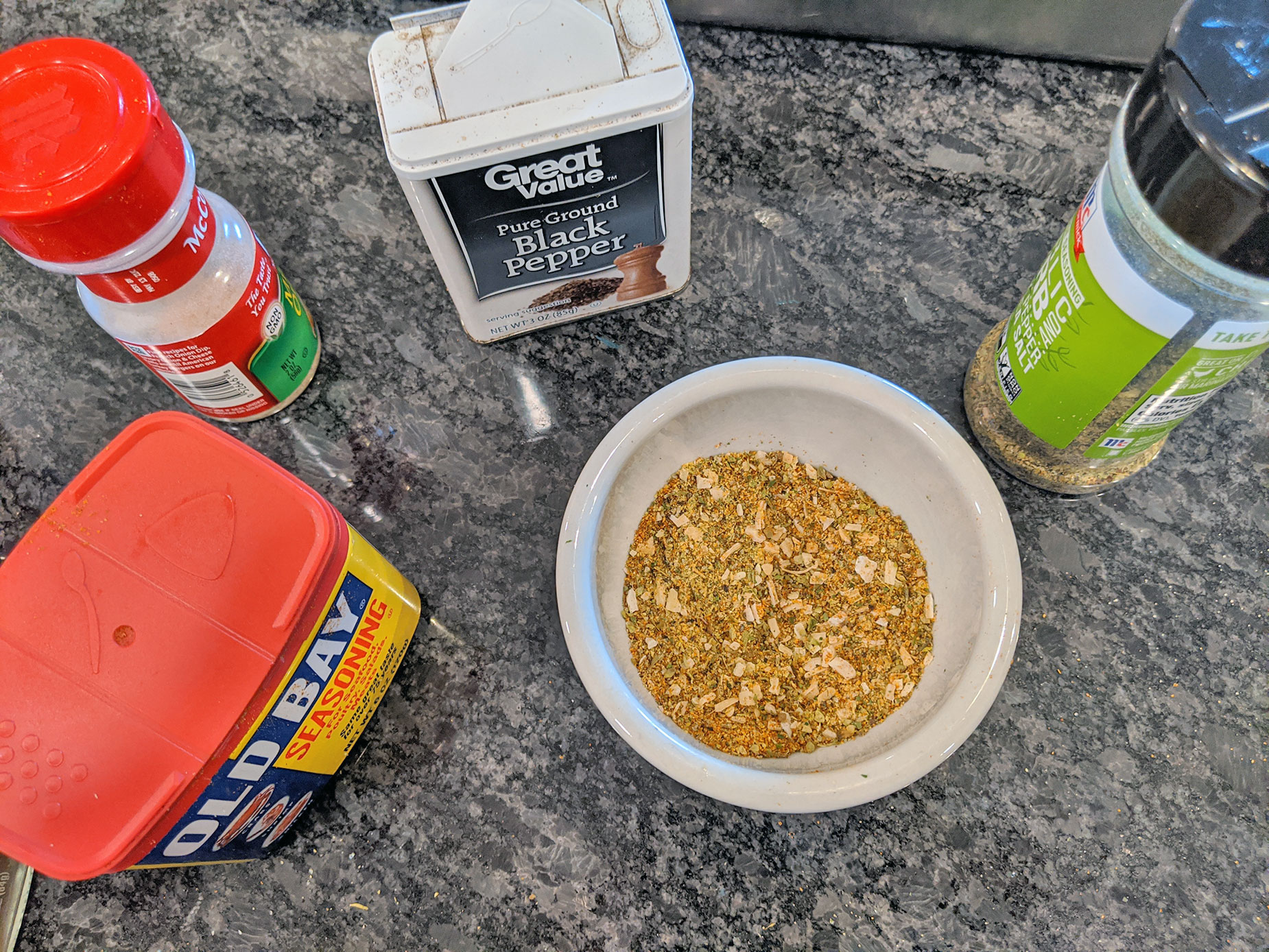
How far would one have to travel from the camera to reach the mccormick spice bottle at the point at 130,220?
50cm

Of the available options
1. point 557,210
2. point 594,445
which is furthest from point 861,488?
point 557,210

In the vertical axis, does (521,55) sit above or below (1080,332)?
above

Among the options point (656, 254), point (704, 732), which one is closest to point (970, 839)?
point (704, 732)

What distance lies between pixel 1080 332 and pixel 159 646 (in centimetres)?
65

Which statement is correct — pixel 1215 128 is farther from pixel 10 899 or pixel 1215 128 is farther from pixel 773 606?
pixel 10 899

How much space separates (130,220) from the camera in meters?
0.52

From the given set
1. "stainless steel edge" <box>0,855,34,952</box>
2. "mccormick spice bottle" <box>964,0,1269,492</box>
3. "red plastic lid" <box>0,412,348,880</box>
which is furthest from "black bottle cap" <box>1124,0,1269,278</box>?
"stainless steel edge" <box>0,855,34,952</box>

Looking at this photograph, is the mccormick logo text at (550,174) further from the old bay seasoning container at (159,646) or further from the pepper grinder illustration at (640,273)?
the old bay seasoning container at (159,646)

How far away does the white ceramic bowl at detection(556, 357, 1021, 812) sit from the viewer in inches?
23.6

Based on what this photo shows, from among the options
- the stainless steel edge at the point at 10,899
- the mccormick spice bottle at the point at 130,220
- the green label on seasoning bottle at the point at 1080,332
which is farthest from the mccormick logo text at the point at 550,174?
the stainless steel edge at the point at 10,899

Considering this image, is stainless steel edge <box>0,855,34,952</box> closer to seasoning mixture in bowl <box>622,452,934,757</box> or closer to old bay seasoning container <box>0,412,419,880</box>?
old bay seasoning container <box>0,412,419,880</box>

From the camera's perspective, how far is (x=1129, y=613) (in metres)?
0.72

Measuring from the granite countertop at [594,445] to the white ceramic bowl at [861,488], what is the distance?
7cm

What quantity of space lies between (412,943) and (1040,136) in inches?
37.3
